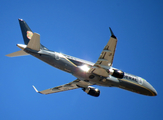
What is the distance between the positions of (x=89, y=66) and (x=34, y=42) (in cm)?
983

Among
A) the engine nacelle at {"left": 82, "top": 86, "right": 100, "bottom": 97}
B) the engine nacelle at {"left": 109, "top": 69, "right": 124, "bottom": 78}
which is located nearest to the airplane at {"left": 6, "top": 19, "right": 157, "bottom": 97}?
the engine nacelle at {"left": 109, "top": 69, "right": 124, "bottom": 78}

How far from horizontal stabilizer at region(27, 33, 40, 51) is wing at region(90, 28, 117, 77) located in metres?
9.02

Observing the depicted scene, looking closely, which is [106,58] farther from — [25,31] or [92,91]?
[25,31]

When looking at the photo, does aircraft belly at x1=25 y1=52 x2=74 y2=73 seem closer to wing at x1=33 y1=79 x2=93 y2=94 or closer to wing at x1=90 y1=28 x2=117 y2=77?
wing at x1=90 y1=28 x2=117 y2=77

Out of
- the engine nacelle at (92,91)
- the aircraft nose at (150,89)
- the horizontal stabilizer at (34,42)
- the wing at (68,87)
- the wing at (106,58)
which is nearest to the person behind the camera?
the wing at (106,58)

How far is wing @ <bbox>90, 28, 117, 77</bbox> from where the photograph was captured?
2789 centimetres

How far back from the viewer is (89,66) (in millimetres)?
34938

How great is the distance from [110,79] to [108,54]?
6764mm

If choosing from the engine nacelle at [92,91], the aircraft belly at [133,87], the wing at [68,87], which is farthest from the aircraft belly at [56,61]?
the aircraft belly at [133,87]

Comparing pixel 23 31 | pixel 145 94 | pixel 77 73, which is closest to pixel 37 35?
pixel 23 31

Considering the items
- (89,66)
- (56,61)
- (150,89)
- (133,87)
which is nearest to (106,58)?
(89,66)

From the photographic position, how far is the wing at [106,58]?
1098 inches

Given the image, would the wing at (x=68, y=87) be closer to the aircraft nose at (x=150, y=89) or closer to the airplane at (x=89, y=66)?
the airplane at (x=89, y=66)

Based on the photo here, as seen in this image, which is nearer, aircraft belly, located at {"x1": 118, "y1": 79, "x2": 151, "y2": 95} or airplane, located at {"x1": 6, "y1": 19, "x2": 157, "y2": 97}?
airplane, located at {"x1": 6, "y1": 19, "x2": 157, "y2": 97}
